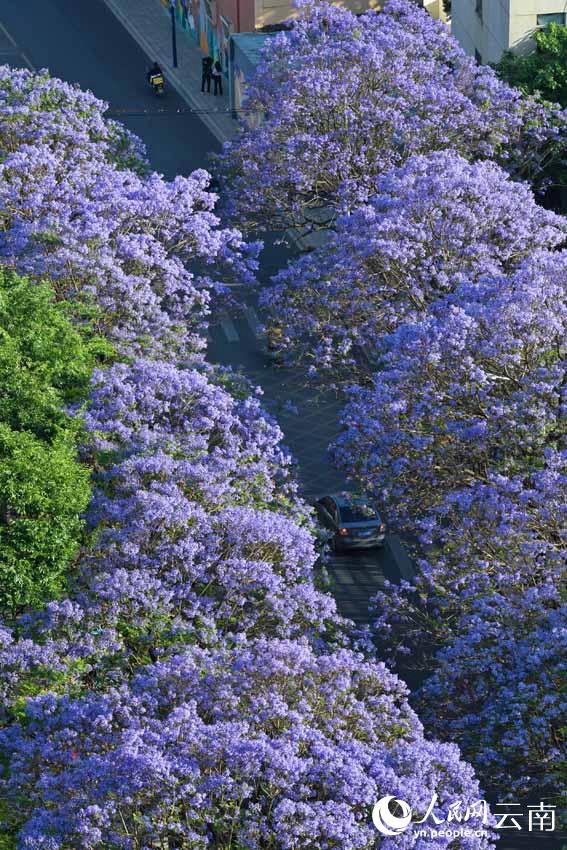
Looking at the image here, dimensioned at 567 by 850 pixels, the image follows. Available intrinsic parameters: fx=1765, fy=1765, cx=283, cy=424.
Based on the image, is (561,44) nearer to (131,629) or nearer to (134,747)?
(131,629)

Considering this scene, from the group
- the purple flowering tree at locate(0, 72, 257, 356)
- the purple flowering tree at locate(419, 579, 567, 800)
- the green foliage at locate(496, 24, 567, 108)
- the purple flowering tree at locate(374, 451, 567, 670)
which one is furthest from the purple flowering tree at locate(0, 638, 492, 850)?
the green foliage at locate(496, 24, 567, 108)

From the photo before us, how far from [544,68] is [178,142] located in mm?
20965

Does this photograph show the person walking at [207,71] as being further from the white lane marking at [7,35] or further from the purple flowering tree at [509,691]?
the purple flowering tree at [509,691]

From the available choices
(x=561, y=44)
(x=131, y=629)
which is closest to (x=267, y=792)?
(x=131, y=629)

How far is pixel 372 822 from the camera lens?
28328 millimetres

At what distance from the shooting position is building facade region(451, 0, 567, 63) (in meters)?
69.0

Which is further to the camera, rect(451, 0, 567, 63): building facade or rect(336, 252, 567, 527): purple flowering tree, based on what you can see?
rect(451, 0, 567, 63): building facade

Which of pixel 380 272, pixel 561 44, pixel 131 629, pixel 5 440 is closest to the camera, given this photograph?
pixel 131 629

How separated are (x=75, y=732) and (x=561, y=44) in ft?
141

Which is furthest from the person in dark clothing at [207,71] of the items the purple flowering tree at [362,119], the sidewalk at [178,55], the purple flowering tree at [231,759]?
the purple flowering tree at [231,759]

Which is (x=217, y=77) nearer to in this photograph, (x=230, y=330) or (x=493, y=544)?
(x=230, y=330)

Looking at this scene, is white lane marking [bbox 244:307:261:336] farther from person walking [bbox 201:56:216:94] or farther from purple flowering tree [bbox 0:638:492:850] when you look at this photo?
purple flowering tree [bbox 0:638:492:850]

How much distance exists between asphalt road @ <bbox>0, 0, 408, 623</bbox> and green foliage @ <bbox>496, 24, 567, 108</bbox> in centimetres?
1138

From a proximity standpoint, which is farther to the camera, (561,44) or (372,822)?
(561,44)
